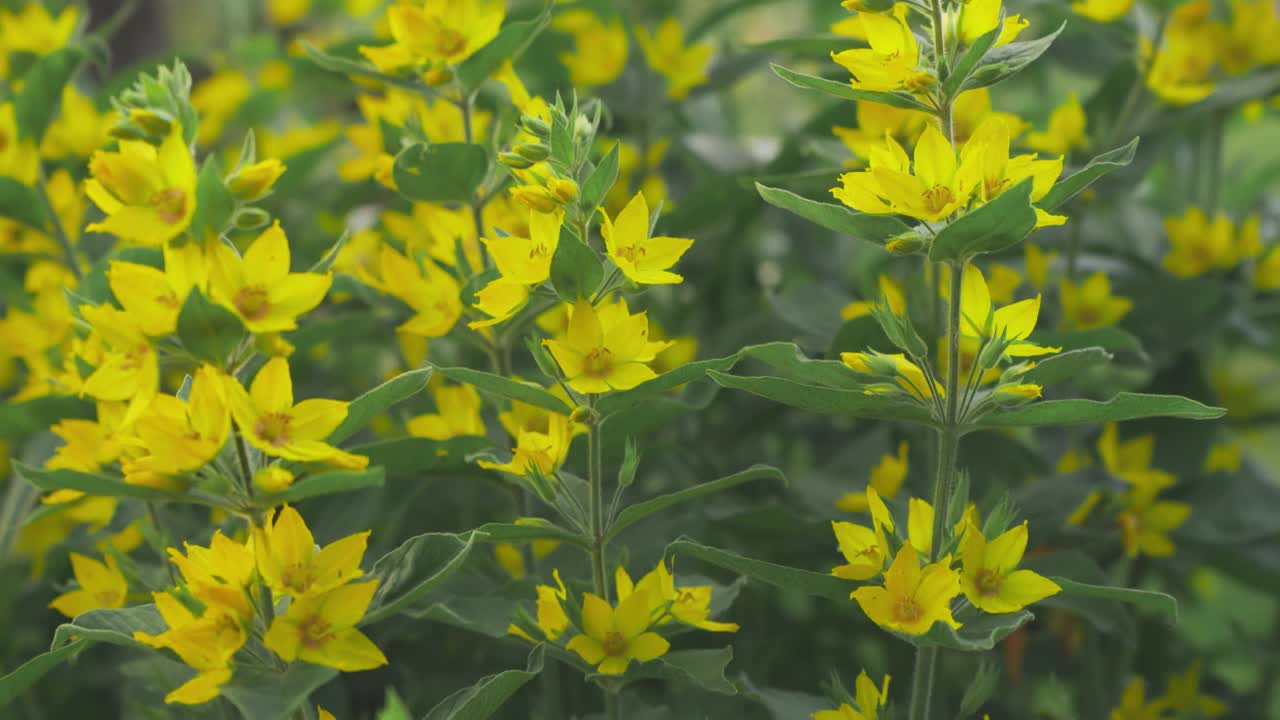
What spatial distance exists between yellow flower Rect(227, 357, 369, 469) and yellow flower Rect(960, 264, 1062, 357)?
36 cm

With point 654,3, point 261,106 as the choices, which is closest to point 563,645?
point 261,106

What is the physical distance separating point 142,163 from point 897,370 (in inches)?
17.6

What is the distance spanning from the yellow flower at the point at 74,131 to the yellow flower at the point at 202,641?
753 mm

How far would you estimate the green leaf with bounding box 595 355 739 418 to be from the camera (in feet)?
2.44

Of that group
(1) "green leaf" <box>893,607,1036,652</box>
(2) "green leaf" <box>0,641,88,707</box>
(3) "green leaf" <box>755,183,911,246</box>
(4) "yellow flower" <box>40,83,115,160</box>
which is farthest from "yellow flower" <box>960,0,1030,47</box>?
(4) "yellow flower" <box>40,83,115,160</box>

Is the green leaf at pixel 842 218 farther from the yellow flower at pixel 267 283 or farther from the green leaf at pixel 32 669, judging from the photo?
the green leaf at pixel 32 669

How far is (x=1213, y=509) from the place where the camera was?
1.22 metres

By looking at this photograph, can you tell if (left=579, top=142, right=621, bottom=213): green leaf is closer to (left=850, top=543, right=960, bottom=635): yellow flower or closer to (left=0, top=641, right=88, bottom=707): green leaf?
(left=850, top=543, right=960, bottom=635): yellow flower

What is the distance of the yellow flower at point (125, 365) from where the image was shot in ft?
2.20

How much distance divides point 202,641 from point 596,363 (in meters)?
0.27

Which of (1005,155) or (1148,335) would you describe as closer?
(1005,155)

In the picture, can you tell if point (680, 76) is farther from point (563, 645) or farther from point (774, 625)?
point (563, 645)

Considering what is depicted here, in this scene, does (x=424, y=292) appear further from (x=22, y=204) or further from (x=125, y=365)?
(x=22, y=204)

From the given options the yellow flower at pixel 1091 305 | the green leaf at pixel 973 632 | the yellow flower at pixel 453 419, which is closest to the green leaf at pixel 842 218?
the green leaf at pixel 973 632
